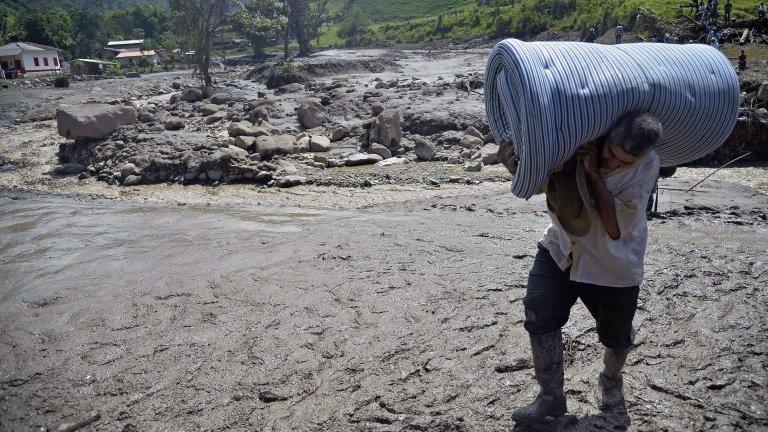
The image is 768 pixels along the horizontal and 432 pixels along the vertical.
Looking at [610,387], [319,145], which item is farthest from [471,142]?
[610,387]

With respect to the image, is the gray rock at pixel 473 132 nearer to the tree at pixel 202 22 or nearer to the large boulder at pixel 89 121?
the large boulder at pixel 89 121

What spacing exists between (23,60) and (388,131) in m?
39.3

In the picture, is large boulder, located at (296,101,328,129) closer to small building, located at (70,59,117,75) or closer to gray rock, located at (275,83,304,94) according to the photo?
gray rock, located at (275,83,304,94)

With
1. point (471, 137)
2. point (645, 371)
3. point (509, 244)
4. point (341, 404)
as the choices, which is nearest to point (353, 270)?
point (509, 244)

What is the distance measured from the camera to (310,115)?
15.3 m

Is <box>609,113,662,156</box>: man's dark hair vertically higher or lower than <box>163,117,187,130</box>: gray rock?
higher

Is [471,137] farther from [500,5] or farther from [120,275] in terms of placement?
[500,5]

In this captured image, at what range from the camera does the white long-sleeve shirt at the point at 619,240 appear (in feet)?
7.43

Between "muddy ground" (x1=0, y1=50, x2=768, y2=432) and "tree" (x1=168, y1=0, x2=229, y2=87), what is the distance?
1851 cm

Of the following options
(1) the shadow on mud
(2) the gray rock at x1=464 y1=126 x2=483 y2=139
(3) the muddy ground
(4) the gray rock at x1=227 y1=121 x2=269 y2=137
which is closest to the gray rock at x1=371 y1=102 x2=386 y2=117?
(2) the gray rock at x1=464 y1=126 x2=483 y2=139

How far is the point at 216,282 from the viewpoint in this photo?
474 cm

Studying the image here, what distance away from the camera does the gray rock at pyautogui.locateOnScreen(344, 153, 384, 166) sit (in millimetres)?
11508

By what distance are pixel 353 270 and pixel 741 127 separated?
863 cm

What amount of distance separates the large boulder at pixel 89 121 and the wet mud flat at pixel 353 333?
271 inches
